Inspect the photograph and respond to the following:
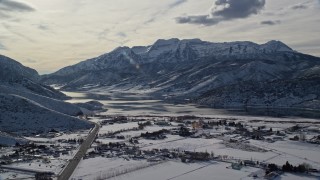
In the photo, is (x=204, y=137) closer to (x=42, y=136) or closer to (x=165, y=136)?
(x=165, y=136)

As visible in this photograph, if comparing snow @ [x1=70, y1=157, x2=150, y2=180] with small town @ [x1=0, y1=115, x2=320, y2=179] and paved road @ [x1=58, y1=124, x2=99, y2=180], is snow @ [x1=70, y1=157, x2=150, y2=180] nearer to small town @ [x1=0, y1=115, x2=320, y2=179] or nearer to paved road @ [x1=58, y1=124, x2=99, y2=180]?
small town @ [x1=0, y1=115, x2=320, y2=179]

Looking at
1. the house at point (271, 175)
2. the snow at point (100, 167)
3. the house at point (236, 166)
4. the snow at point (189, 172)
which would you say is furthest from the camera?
the house at point (236, 166)

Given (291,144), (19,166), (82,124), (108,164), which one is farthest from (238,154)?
(82,124)

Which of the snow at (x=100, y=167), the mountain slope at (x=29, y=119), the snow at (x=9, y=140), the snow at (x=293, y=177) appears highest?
the mountain slope at (x=29, y=119)

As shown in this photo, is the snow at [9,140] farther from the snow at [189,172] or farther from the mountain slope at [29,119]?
the snow at [189,172]

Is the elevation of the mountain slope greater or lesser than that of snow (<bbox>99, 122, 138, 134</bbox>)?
greater

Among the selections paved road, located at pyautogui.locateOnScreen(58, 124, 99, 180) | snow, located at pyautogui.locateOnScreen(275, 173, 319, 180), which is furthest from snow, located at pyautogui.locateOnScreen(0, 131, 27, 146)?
snow, located at pyautogui.locateOnScreen(275, 173, 319, 180)

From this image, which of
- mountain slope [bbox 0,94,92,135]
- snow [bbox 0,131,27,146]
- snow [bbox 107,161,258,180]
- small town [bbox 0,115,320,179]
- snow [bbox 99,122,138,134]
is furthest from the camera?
mountain slope [bbox 0,94,92,135]

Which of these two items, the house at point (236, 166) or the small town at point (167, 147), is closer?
the house at point (236, 166)

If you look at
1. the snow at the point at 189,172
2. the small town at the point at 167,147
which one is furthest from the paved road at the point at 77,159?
the snow at the point at 189,172

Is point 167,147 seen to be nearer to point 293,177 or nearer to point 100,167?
point 100,167
